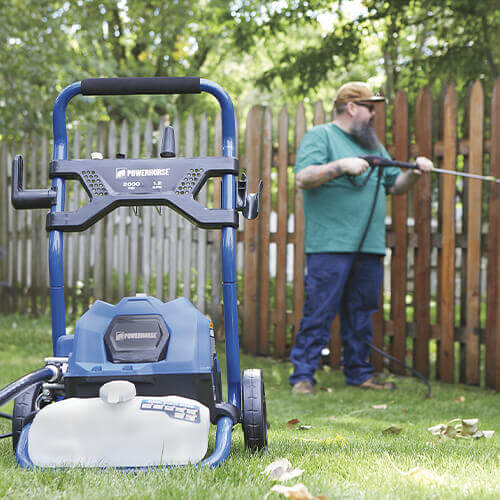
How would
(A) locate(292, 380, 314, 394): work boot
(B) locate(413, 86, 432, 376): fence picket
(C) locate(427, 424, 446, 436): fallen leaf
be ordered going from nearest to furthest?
(C) locate(427, 424, 446, 436): fallen leaf < (A) locate(292, 380, 314, 394): work boot < (B) locate(413, 86, 432, 376): fence picket

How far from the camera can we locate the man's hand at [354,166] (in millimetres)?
3746

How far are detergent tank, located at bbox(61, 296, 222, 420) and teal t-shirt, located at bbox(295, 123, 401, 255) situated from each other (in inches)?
82.9

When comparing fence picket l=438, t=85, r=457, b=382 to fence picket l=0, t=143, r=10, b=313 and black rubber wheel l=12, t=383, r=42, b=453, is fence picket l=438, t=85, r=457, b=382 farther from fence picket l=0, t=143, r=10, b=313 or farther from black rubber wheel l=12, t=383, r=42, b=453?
fence picket l=0, t=143, r=10, b=313

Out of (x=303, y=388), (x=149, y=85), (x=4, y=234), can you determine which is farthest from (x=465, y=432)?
(x=4, y=234)

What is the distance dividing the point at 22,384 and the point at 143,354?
0.37 meters

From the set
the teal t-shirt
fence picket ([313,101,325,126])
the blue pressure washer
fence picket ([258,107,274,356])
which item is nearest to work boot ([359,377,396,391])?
the teal t-shirt

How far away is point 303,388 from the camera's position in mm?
4043

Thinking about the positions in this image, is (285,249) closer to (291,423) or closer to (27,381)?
(291,423)

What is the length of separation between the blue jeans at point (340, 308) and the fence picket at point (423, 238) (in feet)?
1.76

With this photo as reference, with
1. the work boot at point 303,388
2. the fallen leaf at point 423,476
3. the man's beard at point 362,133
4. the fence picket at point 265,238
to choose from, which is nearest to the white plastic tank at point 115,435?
the fallen leaf at point 423,476

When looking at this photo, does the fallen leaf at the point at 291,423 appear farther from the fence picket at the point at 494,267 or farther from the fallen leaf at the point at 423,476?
the fence picket at the point at 494,267

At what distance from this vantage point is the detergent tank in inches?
78.5

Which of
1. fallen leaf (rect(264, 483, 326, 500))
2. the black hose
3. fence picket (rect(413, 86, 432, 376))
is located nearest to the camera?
fallen leaf (rect(264, 483, 326, 500))

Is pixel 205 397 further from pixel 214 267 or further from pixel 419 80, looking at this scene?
pixel 419 80
